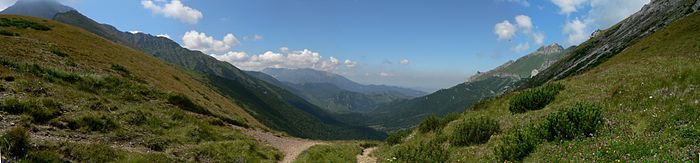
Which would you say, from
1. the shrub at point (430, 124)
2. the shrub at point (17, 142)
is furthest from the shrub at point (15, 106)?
the shrub at point (430, 124)

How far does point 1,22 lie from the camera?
170 ft

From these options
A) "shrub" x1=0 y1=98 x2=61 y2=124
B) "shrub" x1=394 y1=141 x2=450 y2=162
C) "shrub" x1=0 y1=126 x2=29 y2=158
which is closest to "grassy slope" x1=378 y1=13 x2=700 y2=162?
"shrub" x1=394 y1=141 x2=450 y2=162

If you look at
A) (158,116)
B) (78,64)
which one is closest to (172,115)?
(158,116)

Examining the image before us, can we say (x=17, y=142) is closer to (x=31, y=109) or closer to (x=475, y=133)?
(x=31, y=109)

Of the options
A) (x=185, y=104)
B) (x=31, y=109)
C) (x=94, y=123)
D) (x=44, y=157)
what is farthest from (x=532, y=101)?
(x=185, y=104)

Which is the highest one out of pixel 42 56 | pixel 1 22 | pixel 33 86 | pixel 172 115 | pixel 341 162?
pixel 1 22

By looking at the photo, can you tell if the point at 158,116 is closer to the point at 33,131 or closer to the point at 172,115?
the point at 172,115

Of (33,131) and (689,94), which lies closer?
(689,94)

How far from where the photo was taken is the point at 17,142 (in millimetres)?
12469

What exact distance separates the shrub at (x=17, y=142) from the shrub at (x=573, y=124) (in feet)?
54.9

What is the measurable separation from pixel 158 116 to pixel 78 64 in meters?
17.7

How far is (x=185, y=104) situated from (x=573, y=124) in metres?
35.6

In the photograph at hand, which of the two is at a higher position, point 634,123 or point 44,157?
point 634,123

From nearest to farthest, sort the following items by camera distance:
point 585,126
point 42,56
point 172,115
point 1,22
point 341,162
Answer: point 585,126, point 341,162, point 172,115, point 42,56, point 1,22
